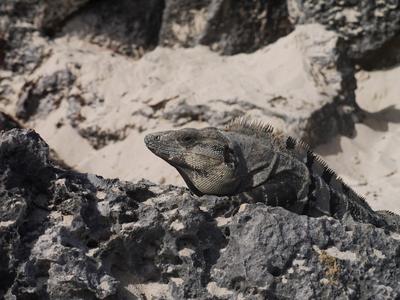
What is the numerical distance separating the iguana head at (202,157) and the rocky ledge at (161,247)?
0.44m

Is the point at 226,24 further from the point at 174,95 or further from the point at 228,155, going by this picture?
the point at 228,155

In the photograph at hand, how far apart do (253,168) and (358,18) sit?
397 cm

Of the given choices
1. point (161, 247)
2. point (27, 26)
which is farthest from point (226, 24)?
point (161, 247)

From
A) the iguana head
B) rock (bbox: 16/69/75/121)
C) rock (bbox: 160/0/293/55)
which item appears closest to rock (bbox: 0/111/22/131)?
rock (bbox: 16/69/75/121)

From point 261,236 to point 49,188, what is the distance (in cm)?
92

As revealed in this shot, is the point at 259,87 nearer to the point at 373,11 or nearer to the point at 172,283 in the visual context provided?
the point at 373,11

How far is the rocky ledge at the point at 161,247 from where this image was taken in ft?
11.0

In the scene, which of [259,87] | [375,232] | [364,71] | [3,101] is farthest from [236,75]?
[375,232]

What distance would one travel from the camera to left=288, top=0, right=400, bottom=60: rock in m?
7.84

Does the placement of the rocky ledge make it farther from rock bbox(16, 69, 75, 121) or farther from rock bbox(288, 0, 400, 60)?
rock bbox(288, 0, 400, 60)

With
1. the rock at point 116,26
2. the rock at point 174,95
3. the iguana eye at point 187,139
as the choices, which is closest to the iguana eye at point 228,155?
the iguana eye at point 187,139

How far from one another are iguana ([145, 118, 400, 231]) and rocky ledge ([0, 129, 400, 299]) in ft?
1.53

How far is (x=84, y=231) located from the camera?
354 centimetres

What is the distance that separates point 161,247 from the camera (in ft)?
11.8
